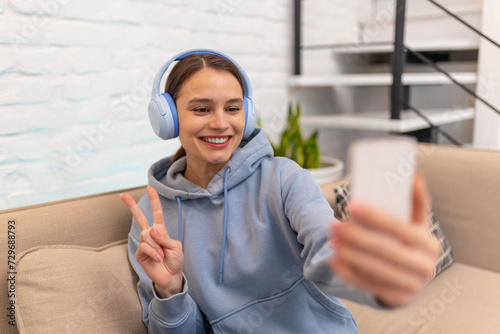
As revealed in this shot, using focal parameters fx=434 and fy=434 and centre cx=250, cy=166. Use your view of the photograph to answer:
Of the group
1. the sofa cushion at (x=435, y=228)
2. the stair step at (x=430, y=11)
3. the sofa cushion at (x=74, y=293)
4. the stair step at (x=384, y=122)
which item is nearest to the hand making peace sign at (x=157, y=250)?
the sofa cushion at (x=74, y=293)

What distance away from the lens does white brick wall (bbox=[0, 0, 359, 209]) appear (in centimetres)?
137

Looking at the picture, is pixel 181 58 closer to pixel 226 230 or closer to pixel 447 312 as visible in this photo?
pixel 226 230

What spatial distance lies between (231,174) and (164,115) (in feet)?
0.74

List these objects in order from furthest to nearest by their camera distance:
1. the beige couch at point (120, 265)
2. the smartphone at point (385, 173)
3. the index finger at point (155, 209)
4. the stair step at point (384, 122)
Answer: the stair step at point (384, 122) < the beige couch at point (120, 265) < the index finger at point (155, 209) < the smartphone at point (385, 173)

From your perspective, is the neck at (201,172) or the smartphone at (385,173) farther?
the neck at (201,172)

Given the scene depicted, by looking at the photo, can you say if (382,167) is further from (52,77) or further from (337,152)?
(337,152)

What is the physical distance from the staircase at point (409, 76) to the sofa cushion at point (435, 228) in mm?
590

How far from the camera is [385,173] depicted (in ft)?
1.35

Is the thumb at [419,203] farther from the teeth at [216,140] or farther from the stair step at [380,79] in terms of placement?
the stair step at [380,79]

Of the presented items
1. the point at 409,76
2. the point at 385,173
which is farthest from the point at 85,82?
the point at 409,76

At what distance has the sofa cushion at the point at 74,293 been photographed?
1002 millimetres

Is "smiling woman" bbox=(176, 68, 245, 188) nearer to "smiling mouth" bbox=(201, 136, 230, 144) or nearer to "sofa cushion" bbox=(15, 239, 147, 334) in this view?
"smiling mouth" bbox=(201, 136, 230, 144)

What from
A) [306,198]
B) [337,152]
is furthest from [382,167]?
[337,152]

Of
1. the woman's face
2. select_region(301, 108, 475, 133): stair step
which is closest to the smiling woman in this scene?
the woman's face
